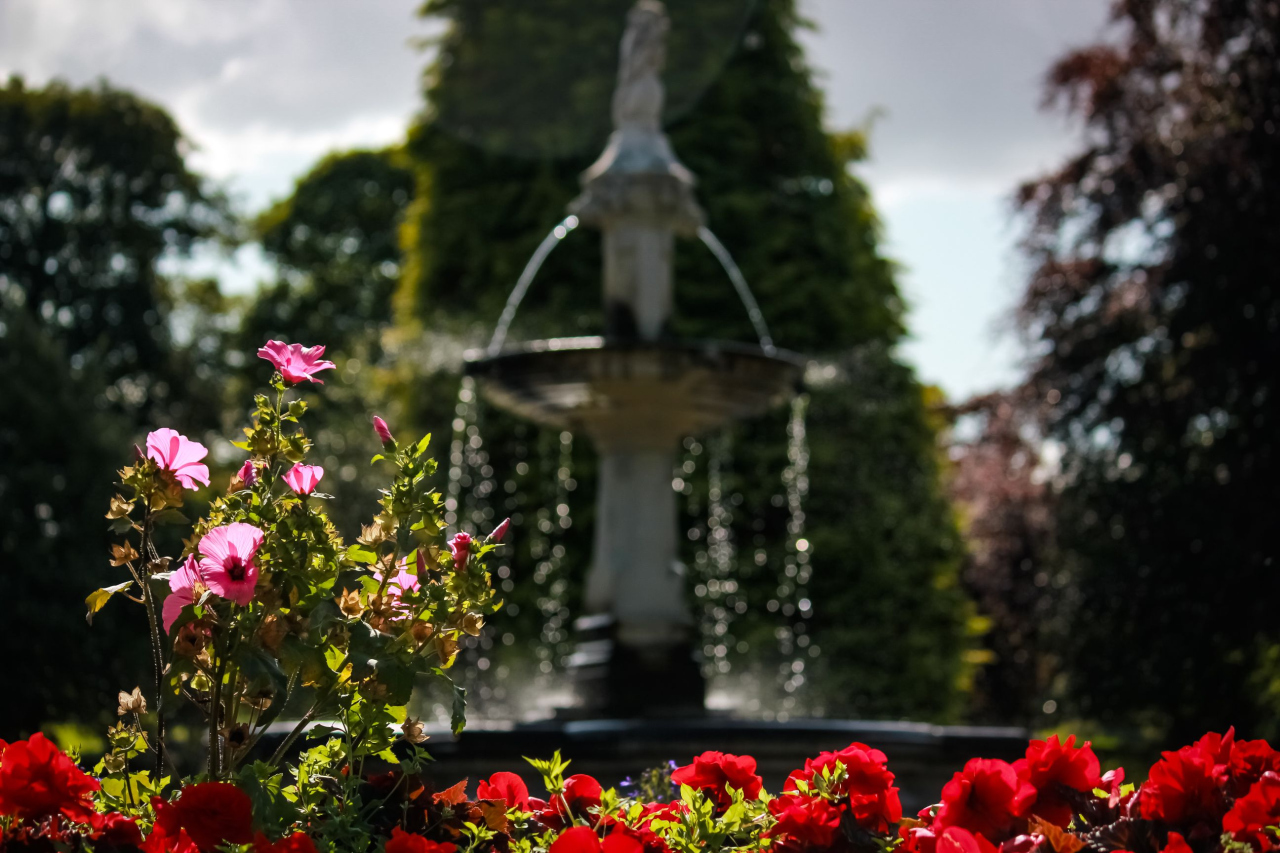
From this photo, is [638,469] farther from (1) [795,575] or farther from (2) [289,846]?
(2) [289,846]

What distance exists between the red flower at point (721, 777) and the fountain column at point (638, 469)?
5.33 m

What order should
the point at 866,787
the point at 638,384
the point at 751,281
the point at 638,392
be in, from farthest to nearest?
the point at 751,281
the point at 638,392
the point at 638,384
the point at 866,787

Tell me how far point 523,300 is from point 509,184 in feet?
4.43

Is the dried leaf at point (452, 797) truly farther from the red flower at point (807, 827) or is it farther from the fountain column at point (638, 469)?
the fountain column at point (638, 469)

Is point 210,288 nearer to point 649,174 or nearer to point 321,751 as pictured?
point 649,174

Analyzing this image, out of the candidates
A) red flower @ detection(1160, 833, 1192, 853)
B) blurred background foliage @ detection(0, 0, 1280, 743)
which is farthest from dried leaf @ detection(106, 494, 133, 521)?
blurred background foliage @ detection(0, 0, 1280, 743)

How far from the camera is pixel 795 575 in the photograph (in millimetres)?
13008

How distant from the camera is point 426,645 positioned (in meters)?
2.48

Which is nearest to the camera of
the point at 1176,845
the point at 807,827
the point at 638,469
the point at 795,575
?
the point at 1176,845

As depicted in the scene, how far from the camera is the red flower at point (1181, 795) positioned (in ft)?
7.52

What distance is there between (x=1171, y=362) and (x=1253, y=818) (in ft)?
35.7

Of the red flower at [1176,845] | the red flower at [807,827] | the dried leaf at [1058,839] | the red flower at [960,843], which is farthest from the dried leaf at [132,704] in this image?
the red flower at [1176,845]

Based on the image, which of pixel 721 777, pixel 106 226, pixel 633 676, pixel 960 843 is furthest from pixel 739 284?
pixel 106 226

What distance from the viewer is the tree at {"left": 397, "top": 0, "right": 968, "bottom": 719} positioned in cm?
1298
